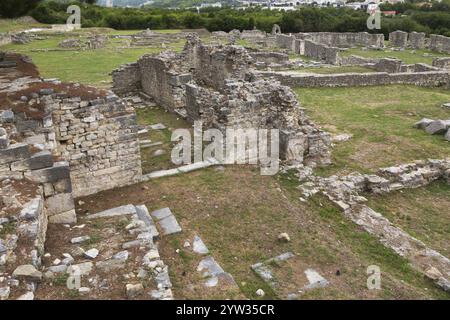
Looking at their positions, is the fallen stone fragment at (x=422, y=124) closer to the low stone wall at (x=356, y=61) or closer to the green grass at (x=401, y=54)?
the low stone wall at (x=356, y=61)

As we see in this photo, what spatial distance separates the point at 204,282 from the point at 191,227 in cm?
218

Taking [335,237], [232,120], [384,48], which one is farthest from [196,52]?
[384,48]

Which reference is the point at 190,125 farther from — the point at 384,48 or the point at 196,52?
the point at 384,48

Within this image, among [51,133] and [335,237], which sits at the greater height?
[51,133]

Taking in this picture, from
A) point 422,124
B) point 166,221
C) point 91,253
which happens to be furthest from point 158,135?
point 422,124

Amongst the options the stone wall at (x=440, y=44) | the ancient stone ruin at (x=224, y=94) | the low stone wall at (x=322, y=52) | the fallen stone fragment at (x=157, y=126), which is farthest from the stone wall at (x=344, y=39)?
the fallen stone fragment at (x=157, y=126)

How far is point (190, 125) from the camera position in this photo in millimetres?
16484

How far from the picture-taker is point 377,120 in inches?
736

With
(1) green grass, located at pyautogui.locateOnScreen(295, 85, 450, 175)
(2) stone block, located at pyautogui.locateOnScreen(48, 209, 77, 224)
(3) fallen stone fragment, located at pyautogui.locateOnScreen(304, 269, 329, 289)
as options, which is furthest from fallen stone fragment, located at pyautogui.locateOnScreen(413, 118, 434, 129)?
(2) stone block, located at pyautogui.locateOnScreen(48, 209, 77, 224)

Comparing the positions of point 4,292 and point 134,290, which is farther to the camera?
point 134,290

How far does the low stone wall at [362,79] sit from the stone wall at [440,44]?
19.3 meters

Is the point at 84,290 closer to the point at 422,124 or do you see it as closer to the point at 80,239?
the point at 80,239

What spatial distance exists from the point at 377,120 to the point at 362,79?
863 centimetres

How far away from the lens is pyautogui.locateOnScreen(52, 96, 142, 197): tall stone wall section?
10195 mm
